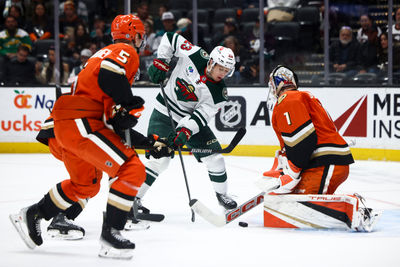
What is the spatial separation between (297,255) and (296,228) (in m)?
0.58

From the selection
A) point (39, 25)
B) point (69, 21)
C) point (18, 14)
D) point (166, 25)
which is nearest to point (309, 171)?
point (166, 25)

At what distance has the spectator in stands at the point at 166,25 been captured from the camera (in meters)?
7.77

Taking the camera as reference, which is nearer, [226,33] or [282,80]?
[282,80]

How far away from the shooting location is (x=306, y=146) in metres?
3.39

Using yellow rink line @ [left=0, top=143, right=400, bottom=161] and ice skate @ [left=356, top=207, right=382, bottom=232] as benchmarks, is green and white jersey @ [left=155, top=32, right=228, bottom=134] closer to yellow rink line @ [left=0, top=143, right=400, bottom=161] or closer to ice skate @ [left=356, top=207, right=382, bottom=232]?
ice skate @ [left=356, top=207, right=382, bottom=232]

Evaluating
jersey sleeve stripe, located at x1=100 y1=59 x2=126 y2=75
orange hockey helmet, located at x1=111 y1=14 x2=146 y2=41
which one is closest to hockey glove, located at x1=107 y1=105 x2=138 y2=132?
jersey sleeve stripe, located at x1=100 y1=59 x2=126 y2=75

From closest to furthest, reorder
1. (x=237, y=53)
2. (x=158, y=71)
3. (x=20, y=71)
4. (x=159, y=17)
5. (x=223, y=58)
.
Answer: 1. (x=223, y=58)
2. (x=158, y=71)
3. (x=237, y=53)
4. (x=20, y=71)
5. (x=159, y=17)

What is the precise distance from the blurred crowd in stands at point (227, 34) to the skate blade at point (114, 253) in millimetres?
4599

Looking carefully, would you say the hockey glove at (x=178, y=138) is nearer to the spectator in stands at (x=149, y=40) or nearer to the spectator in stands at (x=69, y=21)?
the spectator in stands at (x=149, y=40)

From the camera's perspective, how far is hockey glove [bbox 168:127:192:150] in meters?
3.57

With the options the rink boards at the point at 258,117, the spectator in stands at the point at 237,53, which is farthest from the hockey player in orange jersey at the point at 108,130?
the spectator in stands at the point at 237,53

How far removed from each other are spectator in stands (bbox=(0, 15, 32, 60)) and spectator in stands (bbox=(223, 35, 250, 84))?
2467 millimetres

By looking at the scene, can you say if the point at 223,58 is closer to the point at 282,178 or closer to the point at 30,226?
the point at 282,178

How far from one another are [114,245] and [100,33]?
217 inches
